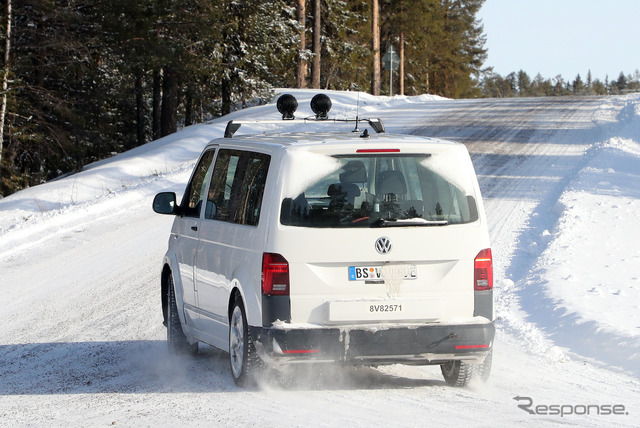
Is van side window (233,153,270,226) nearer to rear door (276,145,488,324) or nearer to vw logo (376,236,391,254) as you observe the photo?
rear door (276,145,488,324)

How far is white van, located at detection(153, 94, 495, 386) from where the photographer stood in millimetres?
6281

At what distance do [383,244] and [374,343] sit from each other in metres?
0.68

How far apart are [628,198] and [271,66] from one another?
26023 mm

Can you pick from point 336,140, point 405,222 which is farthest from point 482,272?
point 336,140

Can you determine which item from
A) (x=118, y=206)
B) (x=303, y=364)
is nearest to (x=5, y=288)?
(x=118, y=206)

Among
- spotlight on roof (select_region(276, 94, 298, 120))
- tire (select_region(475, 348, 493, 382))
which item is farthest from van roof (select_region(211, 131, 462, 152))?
spotlight on roof (select_region(276, 94, 298, 120))

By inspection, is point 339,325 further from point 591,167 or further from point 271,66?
point 271,66

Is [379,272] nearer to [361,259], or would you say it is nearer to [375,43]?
[361,259]

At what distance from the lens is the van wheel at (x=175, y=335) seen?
329 inches

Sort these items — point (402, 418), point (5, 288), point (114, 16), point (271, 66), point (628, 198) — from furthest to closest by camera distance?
point (271, 66)
point (114, 16)
point (628, 198)
point (5, 288)
point (402, 418)

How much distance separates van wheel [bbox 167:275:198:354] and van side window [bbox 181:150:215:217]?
2.70ft

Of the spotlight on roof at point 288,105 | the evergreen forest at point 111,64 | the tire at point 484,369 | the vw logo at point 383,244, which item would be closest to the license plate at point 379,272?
the vw logo at point 383,244

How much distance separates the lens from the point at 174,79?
3419cm

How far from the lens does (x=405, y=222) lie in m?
6.42
